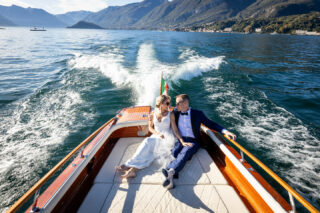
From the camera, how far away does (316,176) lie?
3771mm

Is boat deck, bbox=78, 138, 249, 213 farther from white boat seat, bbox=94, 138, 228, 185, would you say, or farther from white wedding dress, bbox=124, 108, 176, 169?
white wedding dress, bbox=124, 108, 176, 169

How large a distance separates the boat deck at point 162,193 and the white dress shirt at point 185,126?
57cm

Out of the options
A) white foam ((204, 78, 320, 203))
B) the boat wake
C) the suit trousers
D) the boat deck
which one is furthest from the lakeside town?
the boat wake

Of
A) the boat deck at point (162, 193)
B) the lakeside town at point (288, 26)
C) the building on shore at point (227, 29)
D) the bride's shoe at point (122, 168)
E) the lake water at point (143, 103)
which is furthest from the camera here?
the building on shore at point (227, 29)

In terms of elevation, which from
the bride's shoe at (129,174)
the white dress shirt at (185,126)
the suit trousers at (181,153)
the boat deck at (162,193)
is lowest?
the boat deck at (162,193)

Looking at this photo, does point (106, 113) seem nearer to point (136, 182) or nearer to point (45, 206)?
point (136, 182)

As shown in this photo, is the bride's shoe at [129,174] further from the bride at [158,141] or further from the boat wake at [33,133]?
the boat wake at [33,133]

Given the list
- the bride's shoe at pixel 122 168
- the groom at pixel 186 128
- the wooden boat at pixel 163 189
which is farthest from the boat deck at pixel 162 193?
the groom at pixel 186 128

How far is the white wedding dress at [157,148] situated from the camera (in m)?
2.94

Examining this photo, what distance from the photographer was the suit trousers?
2.80 m

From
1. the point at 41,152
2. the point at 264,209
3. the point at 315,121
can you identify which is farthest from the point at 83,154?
the point at 315,121

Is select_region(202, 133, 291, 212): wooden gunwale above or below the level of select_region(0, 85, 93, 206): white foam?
above

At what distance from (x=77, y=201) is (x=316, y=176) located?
502 centimetres

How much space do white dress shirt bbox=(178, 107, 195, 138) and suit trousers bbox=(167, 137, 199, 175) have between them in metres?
0.10
